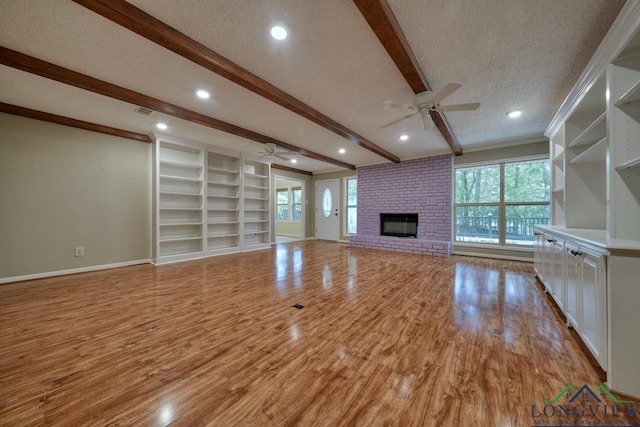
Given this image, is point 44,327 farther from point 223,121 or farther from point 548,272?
point 548,272

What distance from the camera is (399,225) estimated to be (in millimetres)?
6391

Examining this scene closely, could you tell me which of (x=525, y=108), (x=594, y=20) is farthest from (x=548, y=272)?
(x=594, y=20)

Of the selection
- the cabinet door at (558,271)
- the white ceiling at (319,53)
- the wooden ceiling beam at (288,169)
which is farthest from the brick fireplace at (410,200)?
the cabinet door at (558,271)

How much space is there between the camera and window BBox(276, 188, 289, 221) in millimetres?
9430

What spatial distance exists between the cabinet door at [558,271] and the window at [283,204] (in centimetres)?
796

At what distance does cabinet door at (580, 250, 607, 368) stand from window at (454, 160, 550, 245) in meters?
3.69

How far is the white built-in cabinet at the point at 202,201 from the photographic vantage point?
183 inches

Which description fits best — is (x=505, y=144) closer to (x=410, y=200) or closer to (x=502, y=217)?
(x=502, y=217)

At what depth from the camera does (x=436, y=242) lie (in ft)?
17.6

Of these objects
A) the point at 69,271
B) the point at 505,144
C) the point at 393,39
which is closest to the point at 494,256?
the point at 505,144

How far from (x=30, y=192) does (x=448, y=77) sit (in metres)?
5.85

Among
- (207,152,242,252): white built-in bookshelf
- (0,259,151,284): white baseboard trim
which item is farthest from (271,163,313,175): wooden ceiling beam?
(0,259,151,284): white baseboard trim

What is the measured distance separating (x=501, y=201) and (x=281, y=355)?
5.49 meters

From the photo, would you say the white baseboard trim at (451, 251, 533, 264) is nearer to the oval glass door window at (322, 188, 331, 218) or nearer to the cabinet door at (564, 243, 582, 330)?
the cabinet door at (564, 243, 582, 330)
